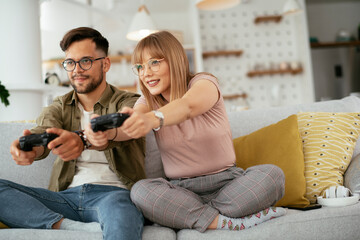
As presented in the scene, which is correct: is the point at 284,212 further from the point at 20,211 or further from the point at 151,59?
the point at 20,211

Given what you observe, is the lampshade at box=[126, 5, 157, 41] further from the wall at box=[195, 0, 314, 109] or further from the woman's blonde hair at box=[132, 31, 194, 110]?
the wall at box=[195, 0, 314, 109]

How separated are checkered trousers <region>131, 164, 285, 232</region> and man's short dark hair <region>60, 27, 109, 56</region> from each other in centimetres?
72

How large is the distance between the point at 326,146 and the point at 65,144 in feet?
3.90

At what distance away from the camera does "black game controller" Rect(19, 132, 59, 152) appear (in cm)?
122

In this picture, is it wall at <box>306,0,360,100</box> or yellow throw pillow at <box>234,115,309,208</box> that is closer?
yellow throw pillow at <box>234,115,309,208</box>

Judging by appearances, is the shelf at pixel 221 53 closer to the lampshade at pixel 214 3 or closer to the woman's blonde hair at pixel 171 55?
the lampshade at pixel 214 3

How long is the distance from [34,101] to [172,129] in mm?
1985

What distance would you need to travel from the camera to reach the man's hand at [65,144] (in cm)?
124

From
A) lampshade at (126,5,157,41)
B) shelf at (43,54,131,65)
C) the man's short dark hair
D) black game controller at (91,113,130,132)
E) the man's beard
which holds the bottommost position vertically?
black game controller at (91,113,130,132)

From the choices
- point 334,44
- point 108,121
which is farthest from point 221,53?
point 108,121

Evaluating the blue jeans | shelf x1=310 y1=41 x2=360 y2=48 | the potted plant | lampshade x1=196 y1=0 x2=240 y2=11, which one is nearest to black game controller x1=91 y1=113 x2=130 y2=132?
the blue jeans

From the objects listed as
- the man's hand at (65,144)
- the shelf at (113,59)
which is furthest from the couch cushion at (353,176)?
the shelf at (113,59)

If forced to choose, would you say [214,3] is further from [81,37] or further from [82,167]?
[82,167]

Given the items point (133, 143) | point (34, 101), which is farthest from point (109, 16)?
point (133, 143)
